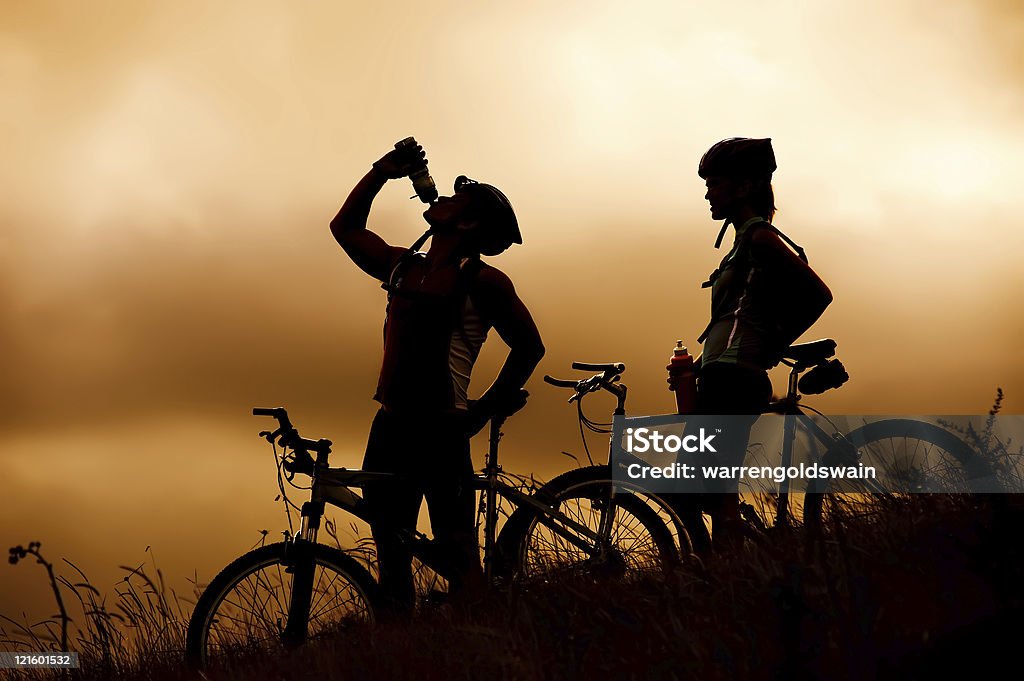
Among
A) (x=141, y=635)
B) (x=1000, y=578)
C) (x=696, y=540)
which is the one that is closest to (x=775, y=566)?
(x=1000, y=578)

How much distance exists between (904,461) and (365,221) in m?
3.35

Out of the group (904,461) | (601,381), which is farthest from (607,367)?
(904,461)

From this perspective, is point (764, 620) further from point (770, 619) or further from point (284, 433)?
point (284, 433)

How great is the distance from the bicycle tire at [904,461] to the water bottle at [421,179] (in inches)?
106

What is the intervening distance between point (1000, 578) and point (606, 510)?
2.47 metres

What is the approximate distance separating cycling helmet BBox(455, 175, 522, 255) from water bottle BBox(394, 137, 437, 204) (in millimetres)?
167

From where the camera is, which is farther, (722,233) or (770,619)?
(722,233)

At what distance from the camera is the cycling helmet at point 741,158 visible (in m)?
5.59

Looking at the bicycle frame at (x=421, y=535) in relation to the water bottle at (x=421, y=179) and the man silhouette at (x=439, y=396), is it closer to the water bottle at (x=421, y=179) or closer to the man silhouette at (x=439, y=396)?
the man silhouette at (x=439, y=396)

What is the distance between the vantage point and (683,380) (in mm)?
5660

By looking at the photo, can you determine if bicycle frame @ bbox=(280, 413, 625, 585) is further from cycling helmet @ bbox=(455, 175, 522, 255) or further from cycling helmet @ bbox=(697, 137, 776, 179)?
cycling helmet @ bbox=(697, 137, 776, 179)

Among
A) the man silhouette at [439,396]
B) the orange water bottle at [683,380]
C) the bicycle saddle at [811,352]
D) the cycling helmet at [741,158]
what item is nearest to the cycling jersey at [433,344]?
the man silhouette at [439,396]

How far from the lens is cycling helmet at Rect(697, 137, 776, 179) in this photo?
559 centimetres

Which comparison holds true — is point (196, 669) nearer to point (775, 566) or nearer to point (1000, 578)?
point (775, 566)
